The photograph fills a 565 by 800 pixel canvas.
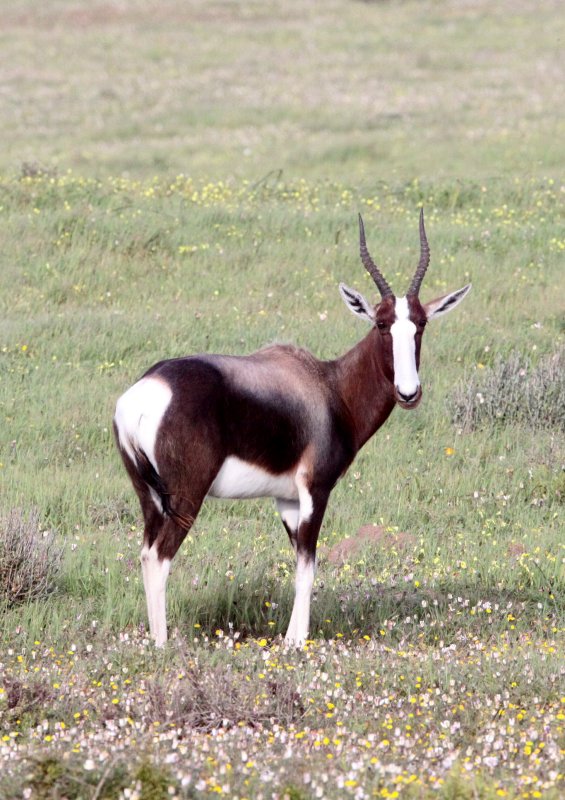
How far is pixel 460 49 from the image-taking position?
4231cm

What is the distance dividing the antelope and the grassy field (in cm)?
74

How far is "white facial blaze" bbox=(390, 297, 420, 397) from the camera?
312 inches

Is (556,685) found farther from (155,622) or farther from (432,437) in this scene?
(432,437)

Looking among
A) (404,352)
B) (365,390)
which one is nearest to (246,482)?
(365,390)

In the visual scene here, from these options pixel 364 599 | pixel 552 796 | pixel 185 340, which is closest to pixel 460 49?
pixel 185 340

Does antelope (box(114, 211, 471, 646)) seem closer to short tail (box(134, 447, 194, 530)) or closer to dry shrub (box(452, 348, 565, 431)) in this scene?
short tail (box(134, 447, 194, 530))

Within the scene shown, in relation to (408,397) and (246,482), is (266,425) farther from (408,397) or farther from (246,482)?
(408,397)

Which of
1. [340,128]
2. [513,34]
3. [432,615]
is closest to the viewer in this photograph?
[432,615]

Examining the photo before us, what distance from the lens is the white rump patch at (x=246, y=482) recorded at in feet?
26.4

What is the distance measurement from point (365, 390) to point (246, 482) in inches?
43.7

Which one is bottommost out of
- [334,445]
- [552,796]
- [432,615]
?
[432,615]

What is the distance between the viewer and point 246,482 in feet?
26.7

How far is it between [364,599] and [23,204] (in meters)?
12.7

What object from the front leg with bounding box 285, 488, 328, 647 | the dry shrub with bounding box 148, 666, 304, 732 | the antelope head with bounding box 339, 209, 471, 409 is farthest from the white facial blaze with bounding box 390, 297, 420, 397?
the dry shrub with bounding box 148, 666, 304, 732
